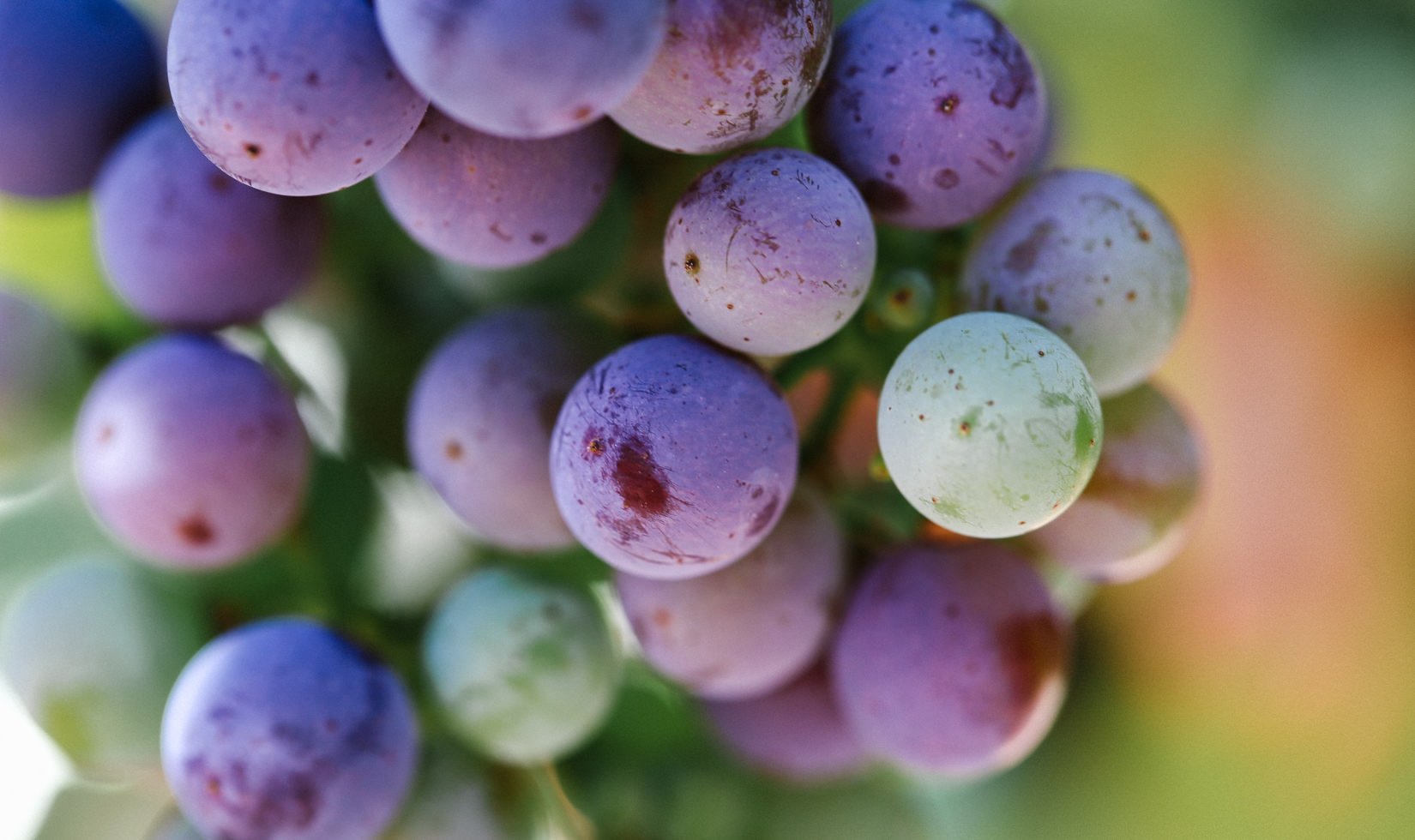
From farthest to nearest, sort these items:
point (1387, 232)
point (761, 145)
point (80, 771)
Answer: point (1387, 232)
point (80, 771)
point (761, 145)

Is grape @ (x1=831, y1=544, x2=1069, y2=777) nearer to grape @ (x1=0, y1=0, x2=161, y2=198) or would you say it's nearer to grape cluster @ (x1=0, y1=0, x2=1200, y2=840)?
grape cluster @ (x1=0, y1=0, x2=1200, y2=840)

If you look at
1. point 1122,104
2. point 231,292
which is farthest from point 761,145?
point 1122,104

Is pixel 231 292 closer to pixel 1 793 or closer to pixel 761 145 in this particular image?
pixel 761 145

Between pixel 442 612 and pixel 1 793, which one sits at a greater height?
pixel 442 612

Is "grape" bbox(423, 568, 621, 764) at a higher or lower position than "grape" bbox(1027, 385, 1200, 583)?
lower

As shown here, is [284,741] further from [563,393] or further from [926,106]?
[926,106]

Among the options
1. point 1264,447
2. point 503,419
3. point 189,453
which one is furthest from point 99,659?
point 1264,447

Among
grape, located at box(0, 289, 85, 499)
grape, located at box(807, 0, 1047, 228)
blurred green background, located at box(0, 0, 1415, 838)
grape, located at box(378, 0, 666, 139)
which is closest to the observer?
grape, located at box(378, 0, 666, 139)

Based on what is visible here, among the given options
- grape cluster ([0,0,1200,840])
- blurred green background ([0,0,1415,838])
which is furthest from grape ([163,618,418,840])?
blurred green background ([0,0,1415,838])
